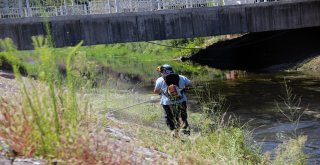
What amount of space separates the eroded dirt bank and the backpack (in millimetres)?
19542

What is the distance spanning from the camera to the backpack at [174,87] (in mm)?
9305

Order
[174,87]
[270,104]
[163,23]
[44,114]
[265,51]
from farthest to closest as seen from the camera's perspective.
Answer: [265,51]
[163,23]
[270,104]
[174,87]
[44,114]

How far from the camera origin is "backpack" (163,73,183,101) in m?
9.31

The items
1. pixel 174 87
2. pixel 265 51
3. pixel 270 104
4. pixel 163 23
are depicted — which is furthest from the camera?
pixel 265 51

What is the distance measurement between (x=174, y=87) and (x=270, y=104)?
31.2 ft

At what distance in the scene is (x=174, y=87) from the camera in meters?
9.27

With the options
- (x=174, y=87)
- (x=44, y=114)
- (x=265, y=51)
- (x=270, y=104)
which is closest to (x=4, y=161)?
(x=44, y=114)

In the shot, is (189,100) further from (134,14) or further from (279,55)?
(279,55)

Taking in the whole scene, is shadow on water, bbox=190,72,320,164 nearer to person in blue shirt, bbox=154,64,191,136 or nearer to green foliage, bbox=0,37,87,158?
person in blue shirt, bbox=154,64,191,136

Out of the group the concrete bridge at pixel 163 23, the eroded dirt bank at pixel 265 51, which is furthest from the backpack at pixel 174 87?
the eroded dirt bank at pixel 265 51

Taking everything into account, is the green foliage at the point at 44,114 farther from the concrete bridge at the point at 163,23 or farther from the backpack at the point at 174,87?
the concrete bridge at the point at 163,23

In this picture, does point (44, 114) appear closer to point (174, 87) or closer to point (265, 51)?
point (174, 87)

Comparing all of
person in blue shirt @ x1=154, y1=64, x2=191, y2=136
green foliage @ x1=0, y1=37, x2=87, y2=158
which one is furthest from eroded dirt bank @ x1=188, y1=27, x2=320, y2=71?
green foliage @ x1=0, y1=37, x2=87, y2=158

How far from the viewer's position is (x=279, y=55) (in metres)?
30.9
